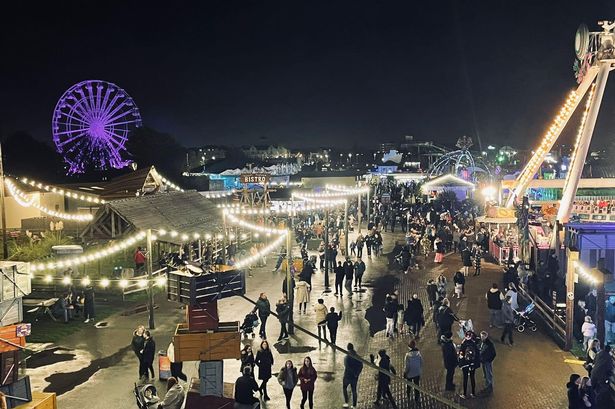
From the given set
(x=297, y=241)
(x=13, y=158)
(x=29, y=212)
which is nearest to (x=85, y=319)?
(x=297, y=241)

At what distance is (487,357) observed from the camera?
1026 cm

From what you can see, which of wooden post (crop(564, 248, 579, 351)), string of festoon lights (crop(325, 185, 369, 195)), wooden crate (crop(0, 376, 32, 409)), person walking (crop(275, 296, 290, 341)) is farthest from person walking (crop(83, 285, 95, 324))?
string of festoon lights (crop(325, 185, 369, 195))

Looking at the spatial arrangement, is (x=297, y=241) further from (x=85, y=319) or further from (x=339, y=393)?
(x=339, y=393)

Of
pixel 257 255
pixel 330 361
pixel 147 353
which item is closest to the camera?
pixel 147 353

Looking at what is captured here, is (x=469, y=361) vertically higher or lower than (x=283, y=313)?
lower

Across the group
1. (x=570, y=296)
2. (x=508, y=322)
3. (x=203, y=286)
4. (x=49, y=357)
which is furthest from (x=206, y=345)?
(x=570, y=296)

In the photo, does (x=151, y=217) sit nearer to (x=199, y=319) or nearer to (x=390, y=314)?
(x=390, y=314)

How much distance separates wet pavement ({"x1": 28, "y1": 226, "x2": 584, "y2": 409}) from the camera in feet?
33.5

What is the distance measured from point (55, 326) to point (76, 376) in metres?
4.21

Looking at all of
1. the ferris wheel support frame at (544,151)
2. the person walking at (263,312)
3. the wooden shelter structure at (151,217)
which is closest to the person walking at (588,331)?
the person walking at (263,312)

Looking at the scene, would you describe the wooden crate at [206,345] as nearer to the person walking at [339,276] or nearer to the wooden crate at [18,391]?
the wooden crate at [18,391]

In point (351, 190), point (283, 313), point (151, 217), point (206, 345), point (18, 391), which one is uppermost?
point (351, 190)

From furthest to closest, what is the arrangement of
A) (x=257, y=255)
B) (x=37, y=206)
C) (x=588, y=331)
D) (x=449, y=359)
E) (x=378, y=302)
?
(x=37, y=206), (x=257, y=255), (x=378, y=302), (x=588, y=331), (x=449, y=359)

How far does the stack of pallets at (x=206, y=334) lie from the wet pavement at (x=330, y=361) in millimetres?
2081
